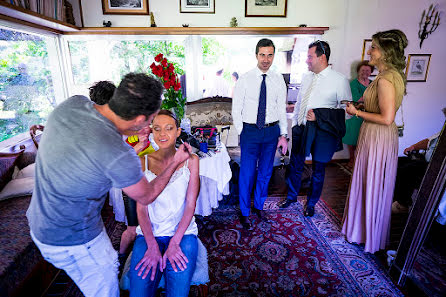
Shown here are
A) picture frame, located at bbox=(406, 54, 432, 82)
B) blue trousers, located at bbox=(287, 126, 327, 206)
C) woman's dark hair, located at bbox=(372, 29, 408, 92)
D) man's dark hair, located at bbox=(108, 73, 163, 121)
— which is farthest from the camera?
picture frame, located at bbox=(406, 54, 432, 82)

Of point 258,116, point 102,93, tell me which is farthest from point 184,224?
point 258,116

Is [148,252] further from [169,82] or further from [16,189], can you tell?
[16,189]

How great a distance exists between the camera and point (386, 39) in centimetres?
211

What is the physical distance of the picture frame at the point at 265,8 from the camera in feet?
13.9

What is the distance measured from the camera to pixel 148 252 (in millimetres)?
1610

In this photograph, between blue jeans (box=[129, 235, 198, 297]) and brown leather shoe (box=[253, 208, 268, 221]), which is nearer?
blue jeans (box=[129, 235, 198, 297])

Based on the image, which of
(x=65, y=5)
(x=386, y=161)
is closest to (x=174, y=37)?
(x=65, y=5)

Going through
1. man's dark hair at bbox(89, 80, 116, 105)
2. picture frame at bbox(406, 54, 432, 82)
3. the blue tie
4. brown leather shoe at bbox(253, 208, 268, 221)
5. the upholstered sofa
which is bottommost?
brown leather shoe at bbox(253, 208, 268, 221)

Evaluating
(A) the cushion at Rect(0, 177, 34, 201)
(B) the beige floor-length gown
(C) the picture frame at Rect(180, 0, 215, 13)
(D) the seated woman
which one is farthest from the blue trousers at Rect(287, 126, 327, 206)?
(A) the cushion at Rect(0, 177, 34, 201)

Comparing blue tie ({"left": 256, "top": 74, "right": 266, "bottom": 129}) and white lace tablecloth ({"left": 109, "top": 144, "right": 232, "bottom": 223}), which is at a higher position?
blue tie ({"left": 256, "top": 74, "right": 266, "bottom": 129})

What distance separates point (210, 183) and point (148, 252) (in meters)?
1.33

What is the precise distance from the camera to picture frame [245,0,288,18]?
424cm

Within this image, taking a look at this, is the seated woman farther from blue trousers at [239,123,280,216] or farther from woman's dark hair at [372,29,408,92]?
woman's dark hair at [372,29,408,92]

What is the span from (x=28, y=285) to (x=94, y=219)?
1.25 m
